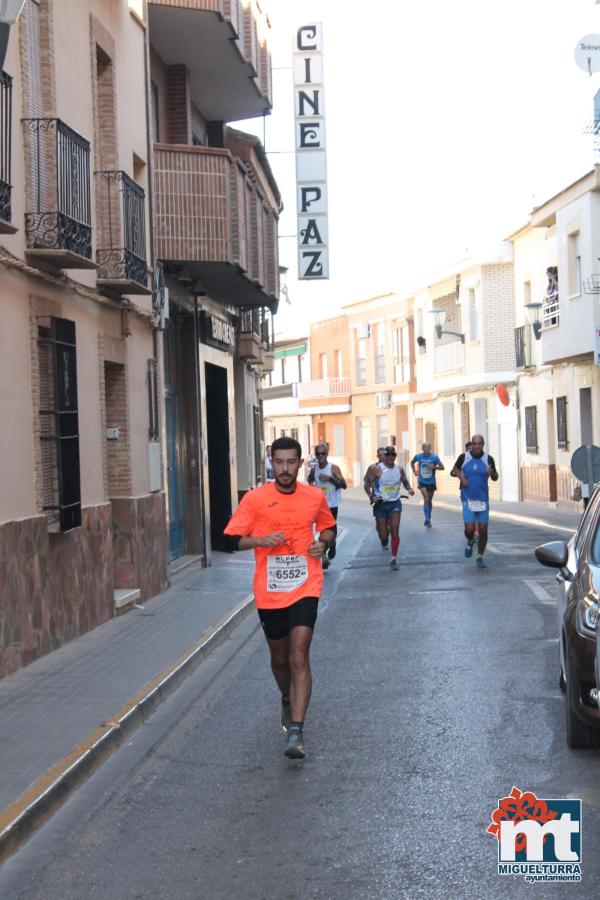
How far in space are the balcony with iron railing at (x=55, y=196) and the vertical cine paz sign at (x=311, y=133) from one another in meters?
13.6

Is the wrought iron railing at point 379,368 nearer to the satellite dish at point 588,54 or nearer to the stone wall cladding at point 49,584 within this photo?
the satellite dish at point 588,54

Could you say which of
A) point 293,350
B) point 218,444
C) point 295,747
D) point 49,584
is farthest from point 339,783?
point 293,350

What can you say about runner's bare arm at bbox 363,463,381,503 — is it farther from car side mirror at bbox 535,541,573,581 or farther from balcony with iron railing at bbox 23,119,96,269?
car side mirror at bbox 535,541,573,581

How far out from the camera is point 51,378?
12.0 metres

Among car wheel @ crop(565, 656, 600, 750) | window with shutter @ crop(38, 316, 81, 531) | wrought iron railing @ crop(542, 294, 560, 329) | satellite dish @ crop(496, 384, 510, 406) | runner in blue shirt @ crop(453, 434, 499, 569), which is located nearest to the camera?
car wheel @ crop(565, 656, 600, 750)

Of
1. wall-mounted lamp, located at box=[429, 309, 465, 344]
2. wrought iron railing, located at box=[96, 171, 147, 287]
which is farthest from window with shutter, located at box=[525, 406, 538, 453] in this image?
wrought iron railing, located at box=[96, 171, 147, 287]

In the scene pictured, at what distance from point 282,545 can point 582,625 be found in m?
1.74

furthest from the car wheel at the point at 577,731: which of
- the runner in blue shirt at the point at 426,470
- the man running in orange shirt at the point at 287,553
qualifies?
the runner in blue shirt at the point at 426,470

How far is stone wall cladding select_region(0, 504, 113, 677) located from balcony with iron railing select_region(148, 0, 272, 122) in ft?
22.7

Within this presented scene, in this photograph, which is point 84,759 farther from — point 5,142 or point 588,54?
point 588,54

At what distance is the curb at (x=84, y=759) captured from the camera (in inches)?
243

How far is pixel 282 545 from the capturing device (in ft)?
25.3

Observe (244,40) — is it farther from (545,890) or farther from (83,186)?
(545,890)

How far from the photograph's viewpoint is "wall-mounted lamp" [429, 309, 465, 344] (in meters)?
46.8
